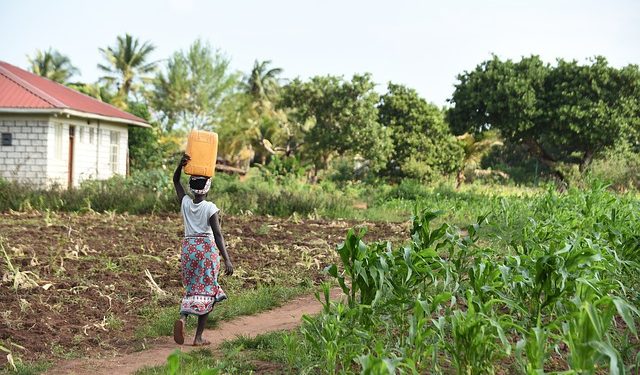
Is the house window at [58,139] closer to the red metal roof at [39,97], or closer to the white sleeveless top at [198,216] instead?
the red metal roof at [39,97]

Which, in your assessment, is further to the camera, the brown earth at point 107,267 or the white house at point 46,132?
the white house at point 46,132

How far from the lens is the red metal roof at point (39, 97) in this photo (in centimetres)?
2141

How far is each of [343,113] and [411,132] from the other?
15.6 ft

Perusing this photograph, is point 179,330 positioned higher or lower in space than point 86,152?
lower

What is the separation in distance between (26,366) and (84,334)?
0.99 m

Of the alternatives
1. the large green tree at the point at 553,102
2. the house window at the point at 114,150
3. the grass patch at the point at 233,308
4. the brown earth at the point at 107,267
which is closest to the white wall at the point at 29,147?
the house window at the point at 114,150

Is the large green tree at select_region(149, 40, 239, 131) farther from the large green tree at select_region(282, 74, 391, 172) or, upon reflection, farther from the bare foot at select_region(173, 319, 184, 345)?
the bare foot at select_region(173, 319, 184, 345)

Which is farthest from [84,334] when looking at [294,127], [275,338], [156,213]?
[294,127]

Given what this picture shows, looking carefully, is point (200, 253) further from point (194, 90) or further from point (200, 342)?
point (194, 90)

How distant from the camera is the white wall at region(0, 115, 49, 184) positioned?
21719 millimetres

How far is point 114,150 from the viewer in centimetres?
2648

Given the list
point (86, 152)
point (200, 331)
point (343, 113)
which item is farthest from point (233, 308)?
point (343, 113)

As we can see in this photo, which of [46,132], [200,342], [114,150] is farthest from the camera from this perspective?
[114,150]

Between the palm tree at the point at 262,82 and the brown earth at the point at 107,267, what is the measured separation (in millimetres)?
35979
